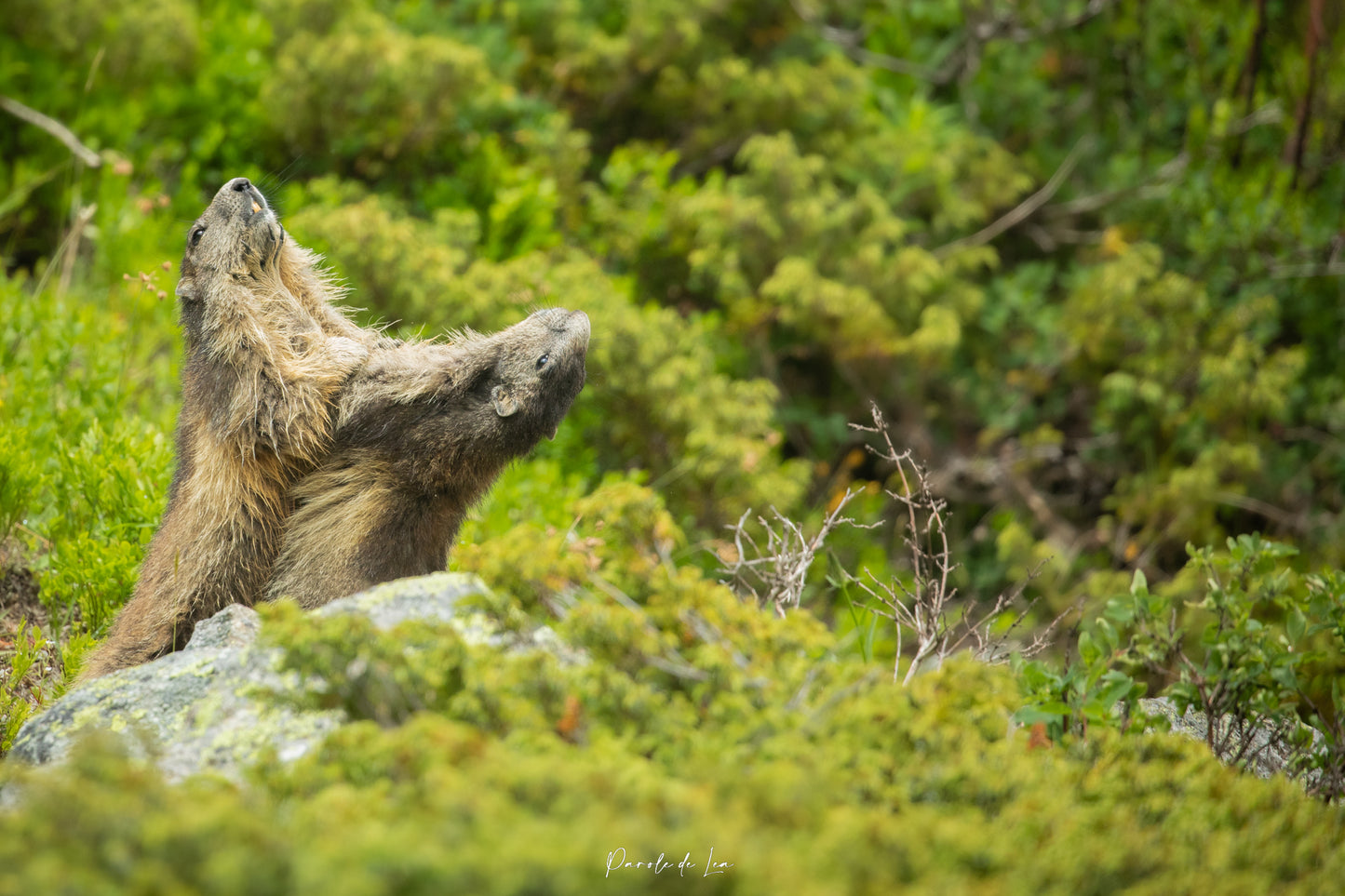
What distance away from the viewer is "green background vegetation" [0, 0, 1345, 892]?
522 centimetres

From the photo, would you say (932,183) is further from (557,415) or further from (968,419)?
(557,415)

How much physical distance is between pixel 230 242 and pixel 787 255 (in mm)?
4121

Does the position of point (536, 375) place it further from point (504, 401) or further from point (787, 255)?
point (787, 255)

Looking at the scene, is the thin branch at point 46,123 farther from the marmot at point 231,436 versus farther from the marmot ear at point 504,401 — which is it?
the marmot ear at point 504,401

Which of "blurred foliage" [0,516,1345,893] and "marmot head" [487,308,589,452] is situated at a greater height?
"marmot head" [487,308,589,452]

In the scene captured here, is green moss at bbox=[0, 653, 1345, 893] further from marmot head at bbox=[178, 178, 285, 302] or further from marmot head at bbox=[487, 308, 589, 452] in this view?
marmot head at bbox=[178, 178, 285, 302]

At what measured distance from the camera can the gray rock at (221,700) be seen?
2455mm

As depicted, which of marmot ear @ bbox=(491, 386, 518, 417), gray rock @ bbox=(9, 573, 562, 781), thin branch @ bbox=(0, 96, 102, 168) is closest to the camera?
gray rock @ bbox=(9, 573, 562, 781)

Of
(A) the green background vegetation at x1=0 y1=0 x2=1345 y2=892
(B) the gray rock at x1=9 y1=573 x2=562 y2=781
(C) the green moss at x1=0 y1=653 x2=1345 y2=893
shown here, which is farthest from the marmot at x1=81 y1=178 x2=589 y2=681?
(C) the green moss at x1=0 y1=653 x2=1345 y2=893

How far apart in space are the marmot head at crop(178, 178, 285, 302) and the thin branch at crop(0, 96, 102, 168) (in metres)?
2.98

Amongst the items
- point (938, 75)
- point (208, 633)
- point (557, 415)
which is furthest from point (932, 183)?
point (208, 633)

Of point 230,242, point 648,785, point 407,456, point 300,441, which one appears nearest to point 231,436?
point 300,441

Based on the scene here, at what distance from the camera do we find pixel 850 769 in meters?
2.11

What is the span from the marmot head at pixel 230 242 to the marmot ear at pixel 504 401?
2.73ft
